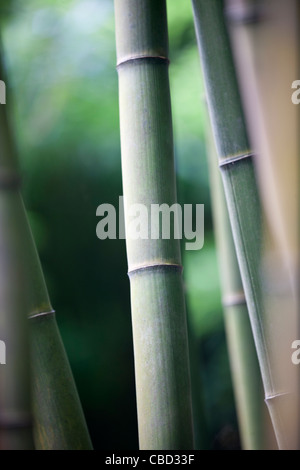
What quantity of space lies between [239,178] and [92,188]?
124cm

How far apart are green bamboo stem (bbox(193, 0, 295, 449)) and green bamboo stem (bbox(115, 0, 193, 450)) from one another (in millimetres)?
55

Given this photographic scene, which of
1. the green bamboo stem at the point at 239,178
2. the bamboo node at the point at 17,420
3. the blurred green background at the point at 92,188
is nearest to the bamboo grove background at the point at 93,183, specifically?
the blurred green background at the point at 92,188

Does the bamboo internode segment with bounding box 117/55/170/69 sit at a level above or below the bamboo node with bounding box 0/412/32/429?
above

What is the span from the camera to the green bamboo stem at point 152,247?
575 mm

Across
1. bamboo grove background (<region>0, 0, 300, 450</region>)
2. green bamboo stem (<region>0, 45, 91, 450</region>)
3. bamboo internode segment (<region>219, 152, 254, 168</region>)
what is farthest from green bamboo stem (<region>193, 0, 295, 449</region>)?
bamboo grove background (<region>0, 0, 300, 450</region>)

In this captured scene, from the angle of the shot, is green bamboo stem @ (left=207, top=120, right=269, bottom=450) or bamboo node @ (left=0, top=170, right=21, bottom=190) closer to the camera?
bamboo node @ (left=0, top=170, right=21, bottom=190)

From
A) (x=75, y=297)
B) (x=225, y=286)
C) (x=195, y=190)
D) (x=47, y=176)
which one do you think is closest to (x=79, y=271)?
(x=75, y=297)

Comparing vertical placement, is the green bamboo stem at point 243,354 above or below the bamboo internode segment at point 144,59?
below

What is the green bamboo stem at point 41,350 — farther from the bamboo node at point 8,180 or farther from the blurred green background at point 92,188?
the blurred green background at point 92,188

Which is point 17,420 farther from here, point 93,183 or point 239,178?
point 93,183

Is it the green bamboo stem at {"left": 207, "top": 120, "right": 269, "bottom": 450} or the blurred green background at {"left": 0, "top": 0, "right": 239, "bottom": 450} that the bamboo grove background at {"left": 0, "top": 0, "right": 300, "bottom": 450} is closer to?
the blurred green background at {"left": 0, "top": 0, "right": 239, "bottom": 450}

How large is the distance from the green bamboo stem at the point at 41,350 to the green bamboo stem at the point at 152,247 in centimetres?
8

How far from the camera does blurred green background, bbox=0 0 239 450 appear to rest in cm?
168

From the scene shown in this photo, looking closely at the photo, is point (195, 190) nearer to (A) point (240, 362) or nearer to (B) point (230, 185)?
(A) point (240, 362)
